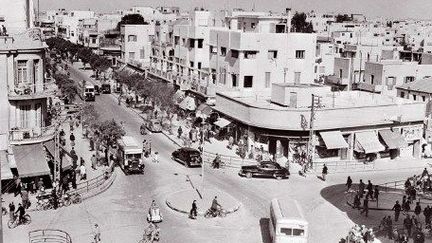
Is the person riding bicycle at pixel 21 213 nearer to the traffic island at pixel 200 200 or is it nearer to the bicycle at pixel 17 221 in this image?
the bicycle at pixel 17 221

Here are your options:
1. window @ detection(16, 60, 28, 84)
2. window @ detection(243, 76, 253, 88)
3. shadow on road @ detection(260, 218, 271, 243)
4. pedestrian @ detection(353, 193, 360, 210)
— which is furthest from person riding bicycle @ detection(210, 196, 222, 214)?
window @ detection(243, 76, 253, 88)

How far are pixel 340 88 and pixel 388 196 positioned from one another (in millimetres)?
43855

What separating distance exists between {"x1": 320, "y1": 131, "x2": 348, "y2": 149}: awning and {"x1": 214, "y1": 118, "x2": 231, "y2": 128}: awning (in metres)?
10.0

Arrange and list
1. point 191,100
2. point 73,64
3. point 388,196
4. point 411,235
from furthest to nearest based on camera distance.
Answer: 1. point 73,64
2. point 191,100
3. point 388,196
4. point 411,235

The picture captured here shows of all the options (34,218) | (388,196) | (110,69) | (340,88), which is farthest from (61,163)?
(110,69)

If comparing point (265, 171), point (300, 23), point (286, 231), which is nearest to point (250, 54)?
point (265, 171)

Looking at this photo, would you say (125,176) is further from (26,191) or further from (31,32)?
(31,32)

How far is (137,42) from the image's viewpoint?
10356 cm

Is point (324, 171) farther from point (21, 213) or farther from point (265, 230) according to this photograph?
point (21, 213)

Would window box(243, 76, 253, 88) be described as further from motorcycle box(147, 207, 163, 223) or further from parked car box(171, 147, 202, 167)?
motorcycle box(147, 207, 163, 223)

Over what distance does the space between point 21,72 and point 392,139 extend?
104 feet

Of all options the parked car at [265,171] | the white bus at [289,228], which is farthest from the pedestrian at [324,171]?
the white bus at [289,228]

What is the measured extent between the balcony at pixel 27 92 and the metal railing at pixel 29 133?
2.19 meters

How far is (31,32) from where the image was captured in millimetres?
39656
